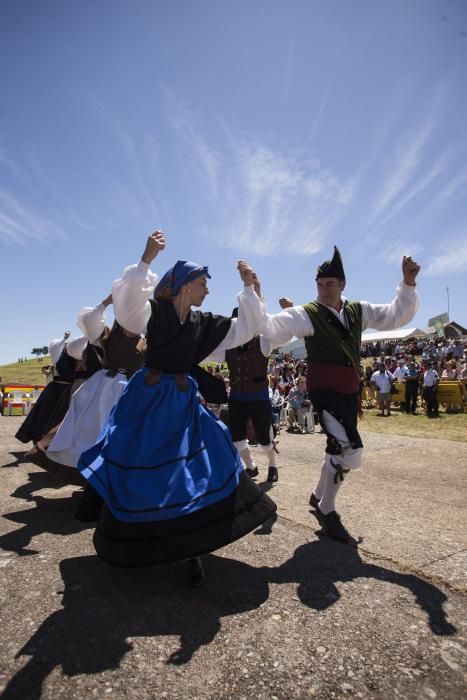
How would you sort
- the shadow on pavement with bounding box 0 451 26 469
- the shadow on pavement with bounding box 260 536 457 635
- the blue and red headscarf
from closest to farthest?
the shadow on pavement with bounding box 260 536 457 635 < the blue and red headscarf < the shadow on pavement with bounding box 0 451 26 469

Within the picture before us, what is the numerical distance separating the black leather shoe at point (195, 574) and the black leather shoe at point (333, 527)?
1.14 metres

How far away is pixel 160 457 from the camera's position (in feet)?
A: 8.67

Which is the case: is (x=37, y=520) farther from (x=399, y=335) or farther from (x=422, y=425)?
(x=399, y=335)

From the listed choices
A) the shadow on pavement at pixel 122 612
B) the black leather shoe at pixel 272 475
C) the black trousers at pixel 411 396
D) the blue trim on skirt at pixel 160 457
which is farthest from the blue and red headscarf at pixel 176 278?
the black trousers at pixel 411 396

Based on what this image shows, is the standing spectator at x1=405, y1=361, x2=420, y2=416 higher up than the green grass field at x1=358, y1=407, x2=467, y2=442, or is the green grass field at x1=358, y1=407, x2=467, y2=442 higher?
the standing spectator at x1=405, y1=361, x2=420, y2=416

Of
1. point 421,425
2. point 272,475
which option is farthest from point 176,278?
point 421,425

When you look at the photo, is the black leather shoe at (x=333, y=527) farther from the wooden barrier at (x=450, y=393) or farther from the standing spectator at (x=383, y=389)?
the standing spectator at (x=383, y=389)

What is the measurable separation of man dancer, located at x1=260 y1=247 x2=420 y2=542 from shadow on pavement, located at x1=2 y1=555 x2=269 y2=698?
1.02 metres

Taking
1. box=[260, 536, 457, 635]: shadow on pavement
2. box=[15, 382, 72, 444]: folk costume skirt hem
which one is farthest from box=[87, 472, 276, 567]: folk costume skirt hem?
box=[15, 382, 72, 444]: folk costume skirt hem

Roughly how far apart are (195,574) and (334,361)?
5.90ft

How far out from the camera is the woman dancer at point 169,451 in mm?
2453

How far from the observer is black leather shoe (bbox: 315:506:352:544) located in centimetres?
334

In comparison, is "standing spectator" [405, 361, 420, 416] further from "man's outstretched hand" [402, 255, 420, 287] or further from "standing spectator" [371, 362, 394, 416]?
"man's outstretched hand" [402, 255, 420, 287]

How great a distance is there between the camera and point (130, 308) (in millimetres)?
2875
